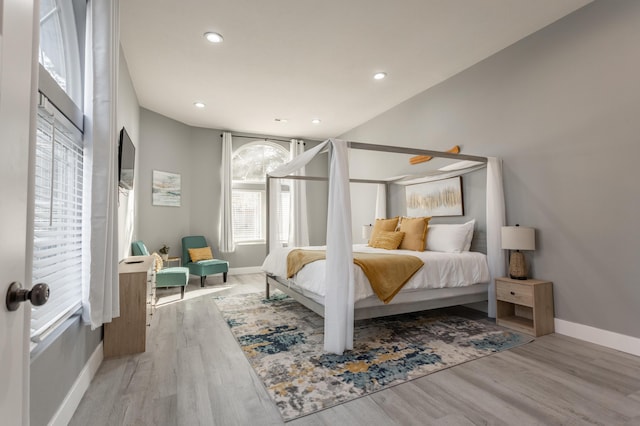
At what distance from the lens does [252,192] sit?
6820 millimetres

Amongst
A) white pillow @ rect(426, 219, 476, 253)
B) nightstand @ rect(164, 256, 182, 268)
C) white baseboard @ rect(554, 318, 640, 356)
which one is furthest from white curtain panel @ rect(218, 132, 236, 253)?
white baseboard @ rect(554, 318, 640, 356)

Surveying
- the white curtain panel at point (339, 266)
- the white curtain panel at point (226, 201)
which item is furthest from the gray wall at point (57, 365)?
the white curtain panel at point (226, 201)

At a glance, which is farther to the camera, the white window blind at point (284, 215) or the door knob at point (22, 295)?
the white window blind at point (284, 215)

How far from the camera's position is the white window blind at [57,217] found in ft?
5.06

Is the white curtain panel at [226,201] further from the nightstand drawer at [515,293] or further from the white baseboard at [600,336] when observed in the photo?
the white baseboard at [600,336]

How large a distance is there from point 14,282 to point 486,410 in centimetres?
223

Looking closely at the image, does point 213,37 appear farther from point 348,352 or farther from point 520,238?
point 520,238

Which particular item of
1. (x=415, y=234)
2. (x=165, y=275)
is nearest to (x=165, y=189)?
(x=165, y=275)

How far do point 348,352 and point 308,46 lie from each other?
125 inches

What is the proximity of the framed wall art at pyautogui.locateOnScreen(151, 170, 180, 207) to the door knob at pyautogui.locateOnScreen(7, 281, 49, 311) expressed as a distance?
518 cm

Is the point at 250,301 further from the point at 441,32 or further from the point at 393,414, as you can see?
the point at 441,32

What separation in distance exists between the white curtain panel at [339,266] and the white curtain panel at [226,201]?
4.04 m

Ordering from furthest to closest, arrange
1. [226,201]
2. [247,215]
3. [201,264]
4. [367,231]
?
1. [247,215]
2. [226,201]
3. [367,231]
4. [201,264]

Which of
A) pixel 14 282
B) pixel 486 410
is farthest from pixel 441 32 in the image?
pixel 14 282
